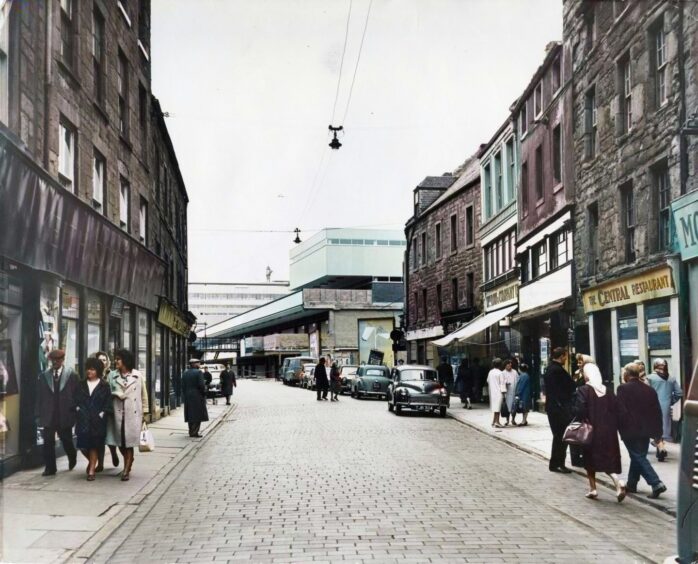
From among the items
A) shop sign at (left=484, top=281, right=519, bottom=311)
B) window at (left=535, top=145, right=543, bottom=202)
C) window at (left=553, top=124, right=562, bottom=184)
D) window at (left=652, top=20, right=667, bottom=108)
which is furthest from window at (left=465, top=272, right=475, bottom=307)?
window at (left=652, top=20, right=667, bottom=108)

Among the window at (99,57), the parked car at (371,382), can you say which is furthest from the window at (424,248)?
the window at (99,57)

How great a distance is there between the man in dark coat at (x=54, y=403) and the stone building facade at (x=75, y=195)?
0.52 m

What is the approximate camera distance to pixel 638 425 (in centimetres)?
996

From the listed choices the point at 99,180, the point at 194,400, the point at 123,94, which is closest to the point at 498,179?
the point at 123,94

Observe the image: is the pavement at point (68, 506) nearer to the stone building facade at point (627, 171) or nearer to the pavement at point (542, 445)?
the pavement at point (542, 445)

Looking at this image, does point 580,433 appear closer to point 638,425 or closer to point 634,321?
point 638,425

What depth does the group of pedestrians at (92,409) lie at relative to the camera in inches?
443

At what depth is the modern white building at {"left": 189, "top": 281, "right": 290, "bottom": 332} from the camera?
12788 cm

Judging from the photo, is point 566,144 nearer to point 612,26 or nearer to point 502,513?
point 612,26

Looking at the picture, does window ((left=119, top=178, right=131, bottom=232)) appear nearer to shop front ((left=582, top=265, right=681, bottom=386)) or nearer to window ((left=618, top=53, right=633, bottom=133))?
shop front ((left=582, top=265, right=681, bottom=386))

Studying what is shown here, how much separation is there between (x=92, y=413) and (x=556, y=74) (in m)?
17.9

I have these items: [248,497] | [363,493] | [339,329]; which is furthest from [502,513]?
[339,329]

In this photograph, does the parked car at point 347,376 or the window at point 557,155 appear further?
the parked car at point 347,376

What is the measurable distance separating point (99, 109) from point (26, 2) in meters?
4.66
